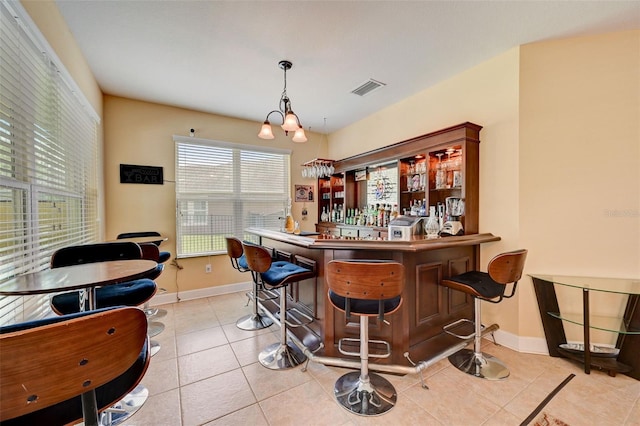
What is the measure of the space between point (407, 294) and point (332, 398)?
957mm

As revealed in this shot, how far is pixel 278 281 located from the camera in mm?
2150

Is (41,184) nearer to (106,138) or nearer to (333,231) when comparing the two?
(106,138)

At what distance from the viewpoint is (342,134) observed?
4.97 m

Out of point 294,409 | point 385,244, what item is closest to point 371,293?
point 385,244

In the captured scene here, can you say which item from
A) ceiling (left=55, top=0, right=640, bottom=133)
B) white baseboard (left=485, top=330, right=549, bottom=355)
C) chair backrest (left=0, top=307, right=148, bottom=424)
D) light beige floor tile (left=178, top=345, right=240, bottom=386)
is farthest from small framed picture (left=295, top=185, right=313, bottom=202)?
chair backrest (left=0, top=307, right=148, bottom=424)

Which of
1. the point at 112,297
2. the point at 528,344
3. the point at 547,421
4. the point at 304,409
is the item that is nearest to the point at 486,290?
the point at 547,421

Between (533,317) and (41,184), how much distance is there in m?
4.21

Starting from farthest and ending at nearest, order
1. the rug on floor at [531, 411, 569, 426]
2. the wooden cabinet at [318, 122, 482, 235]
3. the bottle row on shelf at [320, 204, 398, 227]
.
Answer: the bottle row on shelf at [320, 204, 398, 227]
the wooden cabinet at [318, 122, 482, 235]
the rug on floor at [531, 411, 569, 426]

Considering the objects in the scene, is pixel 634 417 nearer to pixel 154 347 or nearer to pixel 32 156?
pixel 154 347

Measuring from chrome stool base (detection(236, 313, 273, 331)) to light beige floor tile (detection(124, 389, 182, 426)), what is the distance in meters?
1.04

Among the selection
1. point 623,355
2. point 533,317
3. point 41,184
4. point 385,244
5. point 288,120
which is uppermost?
point 288,120

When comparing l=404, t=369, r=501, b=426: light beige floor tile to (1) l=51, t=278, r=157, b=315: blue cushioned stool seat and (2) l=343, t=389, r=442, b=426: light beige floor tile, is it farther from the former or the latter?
(1) l=51, t=278, r=157, b=315: blue cushioned stool seat

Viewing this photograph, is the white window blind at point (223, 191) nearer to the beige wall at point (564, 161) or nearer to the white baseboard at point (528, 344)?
the beige wall at point (564, 161)

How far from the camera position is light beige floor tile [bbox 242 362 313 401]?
1.95m
